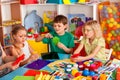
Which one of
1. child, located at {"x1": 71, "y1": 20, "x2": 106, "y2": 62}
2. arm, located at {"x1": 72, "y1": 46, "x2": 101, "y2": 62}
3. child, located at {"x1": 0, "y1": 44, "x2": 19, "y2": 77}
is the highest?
child, located at {"x1": 71, "y1": 20, "x2": 106, "y2": 62}

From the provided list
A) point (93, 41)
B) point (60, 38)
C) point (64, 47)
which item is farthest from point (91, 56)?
point (60, 38)

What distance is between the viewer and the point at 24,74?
1.46 meters

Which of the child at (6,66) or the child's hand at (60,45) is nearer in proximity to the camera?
the child at (6,66)

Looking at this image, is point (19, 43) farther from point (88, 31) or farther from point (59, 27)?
point (88, 31)

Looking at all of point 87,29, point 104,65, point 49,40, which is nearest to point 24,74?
point 104,65

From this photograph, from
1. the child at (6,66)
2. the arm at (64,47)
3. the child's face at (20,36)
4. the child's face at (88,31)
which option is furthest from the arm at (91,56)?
the child's face at (20,36)

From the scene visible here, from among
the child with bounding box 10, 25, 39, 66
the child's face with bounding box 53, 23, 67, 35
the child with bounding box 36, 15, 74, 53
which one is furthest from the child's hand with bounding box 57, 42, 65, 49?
the child with bounding box 10, 25, 39, 66

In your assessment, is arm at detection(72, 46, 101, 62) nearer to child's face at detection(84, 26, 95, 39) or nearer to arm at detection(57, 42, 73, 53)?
child's face at detection(84, 26, 95, 39)

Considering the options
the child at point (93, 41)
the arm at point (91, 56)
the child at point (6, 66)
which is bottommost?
the child at point (6, 66)

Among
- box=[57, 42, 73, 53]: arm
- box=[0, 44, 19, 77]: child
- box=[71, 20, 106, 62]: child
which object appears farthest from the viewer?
box=[57, 42, 73, 53]: arm

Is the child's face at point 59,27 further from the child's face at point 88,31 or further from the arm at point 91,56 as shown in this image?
the arm at point 91,56

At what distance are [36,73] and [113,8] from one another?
1.50 metres

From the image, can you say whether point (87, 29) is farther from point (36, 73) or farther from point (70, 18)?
point (70, 18)

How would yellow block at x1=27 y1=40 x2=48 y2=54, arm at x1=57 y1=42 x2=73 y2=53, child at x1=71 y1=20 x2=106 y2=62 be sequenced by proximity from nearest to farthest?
child at x1=71 y1=20 x2=106 y2=62 → arm at x1=57 y1=42 x2=73 y2=53 → yellow block at x1=27 y1=40 x2=48 y2=54
